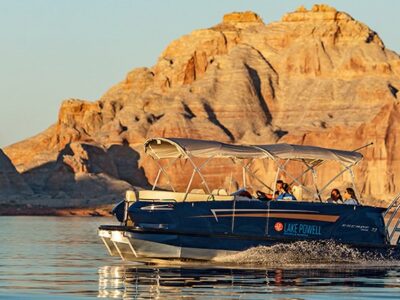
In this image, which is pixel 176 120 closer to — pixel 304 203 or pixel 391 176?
pixel 391 176

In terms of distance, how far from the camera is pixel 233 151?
31.0m

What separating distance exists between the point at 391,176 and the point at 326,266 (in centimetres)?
13539

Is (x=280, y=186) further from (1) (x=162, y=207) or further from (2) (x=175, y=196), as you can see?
(1) (x=162, y=207)

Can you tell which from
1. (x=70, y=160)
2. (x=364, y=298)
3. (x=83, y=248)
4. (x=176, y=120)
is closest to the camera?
(x=364, y=298)

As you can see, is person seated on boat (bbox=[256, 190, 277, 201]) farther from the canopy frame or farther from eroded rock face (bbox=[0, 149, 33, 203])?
eroded rock face (bbox=[0, 149, 33, 203])

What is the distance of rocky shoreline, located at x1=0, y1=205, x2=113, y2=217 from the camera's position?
142625mm

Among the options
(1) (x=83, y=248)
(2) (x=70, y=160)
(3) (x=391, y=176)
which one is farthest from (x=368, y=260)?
(2) (x=70, y=160)

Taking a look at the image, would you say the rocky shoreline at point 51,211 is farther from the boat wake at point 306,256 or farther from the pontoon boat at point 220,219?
the boat wake at point 306,256

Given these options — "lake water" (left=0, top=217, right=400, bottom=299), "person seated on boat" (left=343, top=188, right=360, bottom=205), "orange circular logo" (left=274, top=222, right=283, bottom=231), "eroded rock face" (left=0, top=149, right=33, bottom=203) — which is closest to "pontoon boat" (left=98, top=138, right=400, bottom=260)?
"orange circular logo" (left=274, top=222, right=283, bottom=231)

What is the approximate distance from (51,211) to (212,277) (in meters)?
122

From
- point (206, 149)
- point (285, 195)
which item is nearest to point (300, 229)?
point (285, 195)

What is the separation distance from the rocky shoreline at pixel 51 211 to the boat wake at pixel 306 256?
109 meters

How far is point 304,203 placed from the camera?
101 ft

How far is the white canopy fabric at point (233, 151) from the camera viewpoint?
3078 cm
